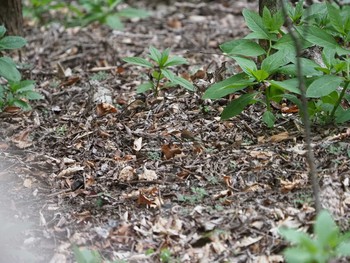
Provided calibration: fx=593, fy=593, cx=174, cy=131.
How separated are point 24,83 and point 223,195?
1.94 metres

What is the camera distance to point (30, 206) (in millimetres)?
3717

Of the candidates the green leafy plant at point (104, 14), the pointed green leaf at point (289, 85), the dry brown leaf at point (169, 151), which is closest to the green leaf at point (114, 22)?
the green leafy plant at point (104, 14)

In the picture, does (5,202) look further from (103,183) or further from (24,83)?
(24,83)

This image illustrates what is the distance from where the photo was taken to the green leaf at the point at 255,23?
160 inches

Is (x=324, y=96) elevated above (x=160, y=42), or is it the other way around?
(x=324, y=96)

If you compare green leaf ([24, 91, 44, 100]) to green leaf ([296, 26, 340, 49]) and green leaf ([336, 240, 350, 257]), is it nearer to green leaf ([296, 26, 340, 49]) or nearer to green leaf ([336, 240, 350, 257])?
green leaf ([296, 26, 340, 49])

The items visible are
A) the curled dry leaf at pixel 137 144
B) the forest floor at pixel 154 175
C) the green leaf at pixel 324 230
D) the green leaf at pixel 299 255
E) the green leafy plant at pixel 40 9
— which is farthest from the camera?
the green leafy plant at pixel 40 9

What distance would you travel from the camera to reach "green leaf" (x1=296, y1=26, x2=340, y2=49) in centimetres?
383

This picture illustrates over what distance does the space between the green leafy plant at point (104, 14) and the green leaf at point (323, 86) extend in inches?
116

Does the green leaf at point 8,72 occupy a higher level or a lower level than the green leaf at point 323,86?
lower

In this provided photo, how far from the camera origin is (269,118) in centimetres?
402

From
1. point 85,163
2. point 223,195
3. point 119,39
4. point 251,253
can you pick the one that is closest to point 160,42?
point 119,39

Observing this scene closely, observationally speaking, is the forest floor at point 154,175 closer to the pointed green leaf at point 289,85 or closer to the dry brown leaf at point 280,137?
the dry brown leaf at point 280,137

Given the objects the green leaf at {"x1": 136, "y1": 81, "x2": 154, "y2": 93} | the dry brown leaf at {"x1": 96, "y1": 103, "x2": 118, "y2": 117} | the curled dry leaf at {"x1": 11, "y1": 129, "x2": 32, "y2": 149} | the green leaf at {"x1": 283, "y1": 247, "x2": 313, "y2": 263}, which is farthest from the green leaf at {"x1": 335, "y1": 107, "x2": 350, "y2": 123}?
the curled dry leaf at {"x1": 11, "y1": 129, "x2": 32, "y2": 149}
